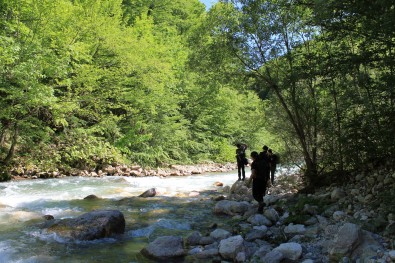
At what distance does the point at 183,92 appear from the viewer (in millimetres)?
26734

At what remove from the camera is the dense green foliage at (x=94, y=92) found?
1343cm

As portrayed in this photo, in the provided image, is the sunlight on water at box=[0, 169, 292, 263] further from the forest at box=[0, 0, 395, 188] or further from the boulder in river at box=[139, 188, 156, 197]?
the forest at box=[0, 0, 395, 188]

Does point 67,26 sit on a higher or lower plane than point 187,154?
higher

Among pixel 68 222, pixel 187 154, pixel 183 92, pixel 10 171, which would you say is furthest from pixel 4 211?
pixel 183 92

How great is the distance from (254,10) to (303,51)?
1.84 m

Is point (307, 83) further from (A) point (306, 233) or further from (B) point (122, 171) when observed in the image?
(B) point (122, 171)

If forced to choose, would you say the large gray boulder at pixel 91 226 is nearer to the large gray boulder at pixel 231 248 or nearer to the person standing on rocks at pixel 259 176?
the large gray boulder at pixel 231 248

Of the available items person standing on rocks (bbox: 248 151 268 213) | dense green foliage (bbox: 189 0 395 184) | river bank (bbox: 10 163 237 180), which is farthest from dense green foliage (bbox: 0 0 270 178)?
person standing on rocks (bbox: 248 151 268 213)

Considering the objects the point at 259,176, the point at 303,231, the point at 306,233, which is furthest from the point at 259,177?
the point at 306,233

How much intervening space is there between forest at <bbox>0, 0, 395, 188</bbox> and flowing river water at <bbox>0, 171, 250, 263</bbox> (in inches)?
119

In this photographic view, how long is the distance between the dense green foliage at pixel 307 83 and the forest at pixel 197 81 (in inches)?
1.4

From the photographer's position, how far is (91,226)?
284 inches

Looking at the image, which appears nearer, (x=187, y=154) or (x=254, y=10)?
(x=254, y=10)

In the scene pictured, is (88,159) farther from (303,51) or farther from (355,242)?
(355,242)
